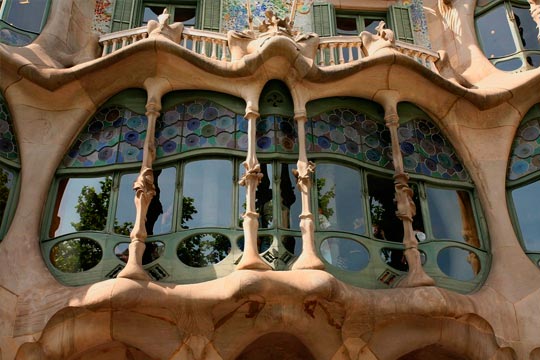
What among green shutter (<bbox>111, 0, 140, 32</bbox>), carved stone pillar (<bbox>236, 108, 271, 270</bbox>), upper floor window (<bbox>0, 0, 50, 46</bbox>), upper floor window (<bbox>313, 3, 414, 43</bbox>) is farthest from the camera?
upper floor window (<bbox>313, 3, 414, 43</bbox>)

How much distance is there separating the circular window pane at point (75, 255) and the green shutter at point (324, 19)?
5.85 metres

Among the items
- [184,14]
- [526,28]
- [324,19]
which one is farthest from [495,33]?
[184,14]

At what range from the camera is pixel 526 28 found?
438 inches

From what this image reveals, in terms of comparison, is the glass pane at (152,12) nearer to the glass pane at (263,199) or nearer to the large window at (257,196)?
the large window at (257,196)

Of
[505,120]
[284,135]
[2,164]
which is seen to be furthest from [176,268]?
[505,120]

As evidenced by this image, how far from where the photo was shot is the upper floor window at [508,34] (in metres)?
10.7

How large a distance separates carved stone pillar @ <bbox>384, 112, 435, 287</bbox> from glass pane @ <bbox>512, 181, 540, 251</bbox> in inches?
77.3

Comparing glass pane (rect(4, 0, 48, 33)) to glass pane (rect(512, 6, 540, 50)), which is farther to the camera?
glass pane (rect(512, 6, 540, 50))

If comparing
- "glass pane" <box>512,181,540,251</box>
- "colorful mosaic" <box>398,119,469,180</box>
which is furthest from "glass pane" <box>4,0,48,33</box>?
"glass pane" <box>512,181,540,251</box>

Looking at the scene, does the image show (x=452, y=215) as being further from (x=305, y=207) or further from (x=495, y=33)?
(x=495, y=33)

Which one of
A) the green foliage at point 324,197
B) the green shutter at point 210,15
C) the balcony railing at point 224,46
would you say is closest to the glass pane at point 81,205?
the balcony railing at point 224,46

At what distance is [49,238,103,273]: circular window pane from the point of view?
8.13 metres

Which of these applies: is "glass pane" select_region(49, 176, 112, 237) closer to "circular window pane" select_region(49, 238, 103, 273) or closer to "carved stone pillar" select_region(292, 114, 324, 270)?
"circular window pane" select_region(49, 238, 103, 273)

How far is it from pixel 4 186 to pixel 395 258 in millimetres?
5541
